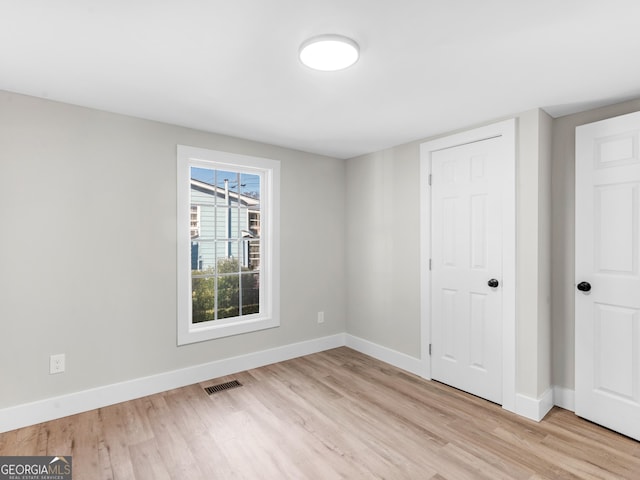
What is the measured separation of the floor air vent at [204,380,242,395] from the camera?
2912 mm

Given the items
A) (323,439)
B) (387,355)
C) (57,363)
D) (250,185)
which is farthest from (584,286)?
(57,363)

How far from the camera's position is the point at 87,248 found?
258 centimetres

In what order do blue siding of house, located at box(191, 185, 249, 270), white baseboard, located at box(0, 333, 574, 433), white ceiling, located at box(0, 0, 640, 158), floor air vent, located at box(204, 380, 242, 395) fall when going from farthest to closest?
Result: blue siding of house, located at box(191, 185, 249, 270)
floor air vent, located at box(204, 380, 242, 395)
white baseboard, located at box(0, 333, 574, 433)
white ceiling, located at box(0, 0, 640, 158)

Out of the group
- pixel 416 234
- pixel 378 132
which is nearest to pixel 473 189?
pixel 416 234

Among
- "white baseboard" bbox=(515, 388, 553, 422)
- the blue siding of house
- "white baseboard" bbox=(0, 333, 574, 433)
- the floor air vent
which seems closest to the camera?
"white baseboard" bbox=(0, 333, 574, 433)

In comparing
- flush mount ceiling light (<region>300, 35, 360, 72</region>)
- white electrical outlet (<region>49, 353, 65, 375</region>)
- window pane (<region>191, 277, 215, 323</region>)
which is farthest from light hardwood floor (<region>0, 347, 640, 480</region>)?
flush mount ceiling light (<region>300, 35, 360, 72</region>)

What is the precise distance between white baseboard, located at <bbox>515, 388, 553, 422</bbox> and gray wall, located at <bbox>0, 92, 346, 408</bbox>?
247 centimetres

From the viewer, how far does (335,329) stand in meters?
4.16

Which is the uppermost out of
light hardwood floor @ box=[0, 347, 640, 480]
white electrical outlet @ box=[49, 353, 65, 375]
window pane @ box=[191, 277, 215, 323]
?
window pane @ box=[191, 277, 215, 323]

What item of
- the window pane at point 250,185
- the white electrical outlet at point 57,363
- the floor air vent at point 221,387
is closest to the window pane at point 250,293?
the floor air vent at point 221,387

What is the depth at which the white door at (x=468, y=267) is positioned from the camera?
8.99 feet

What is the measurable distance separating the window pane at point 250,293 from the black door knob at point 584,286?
2874 mm

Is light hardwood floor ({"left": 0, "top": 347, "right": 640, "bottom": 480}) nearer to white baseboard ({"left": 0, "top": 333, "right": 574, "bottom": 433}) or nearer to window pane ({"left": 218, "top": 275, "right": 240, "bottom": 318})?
white baseboard ({"left": 0, "top": 333, "right": 574, "bottom": 433})

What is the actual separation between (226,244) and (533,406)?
2993 mm
